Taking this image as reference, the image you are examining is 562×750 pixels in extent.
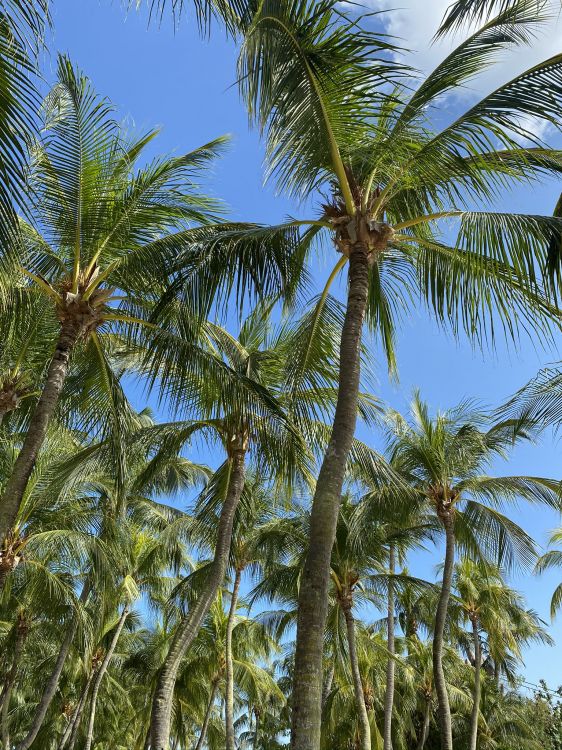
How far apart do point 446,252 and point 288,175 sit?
1894mm

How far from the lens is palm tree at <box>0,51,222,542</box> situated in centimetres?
802

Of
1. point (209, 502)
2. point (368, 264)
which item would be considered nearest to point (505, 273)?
point (368, 264)

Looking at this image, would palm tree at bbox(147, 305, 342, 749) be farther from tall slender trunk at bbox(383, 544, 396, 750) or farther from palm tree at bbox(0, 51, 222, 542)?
tall slender trunk at bbox(383, 544, 396, 750)

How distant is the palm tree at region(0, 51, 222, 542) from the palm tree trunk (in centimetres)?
238

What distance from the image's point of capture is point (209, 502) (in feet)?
41.8

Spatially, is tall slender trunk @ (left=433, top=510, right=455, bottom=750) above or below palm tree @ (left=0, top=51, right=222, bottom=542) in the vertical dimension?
below

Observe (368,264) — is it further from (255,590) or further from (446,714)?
(255,590)

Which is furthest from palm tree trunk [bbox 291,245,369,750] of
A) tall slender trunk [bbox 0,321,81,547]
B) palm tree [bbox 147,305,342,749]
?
tall slender trunk [bbox 0,321,81,547]

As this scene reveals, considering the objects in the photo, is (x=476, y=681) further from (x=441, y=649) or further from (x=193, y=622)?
(x=193, y=622)

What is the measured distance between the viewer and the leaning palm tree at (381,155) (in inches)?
240

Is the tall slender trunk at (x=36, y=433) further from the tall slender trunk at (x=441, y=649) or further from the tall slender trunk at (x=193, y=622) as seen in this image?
the tall slender trunk at (x=441, y=649)

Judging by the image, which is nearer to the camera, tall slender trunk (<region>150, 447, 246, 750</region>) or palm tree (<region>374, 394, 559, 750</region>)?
tall slender trunk (<region>150, 447, 246, 750</region>)

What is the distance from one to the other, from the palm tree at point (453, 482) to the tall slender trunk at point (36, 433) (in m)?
7.75

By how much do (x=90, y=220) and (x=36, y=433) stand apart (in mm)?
2776
